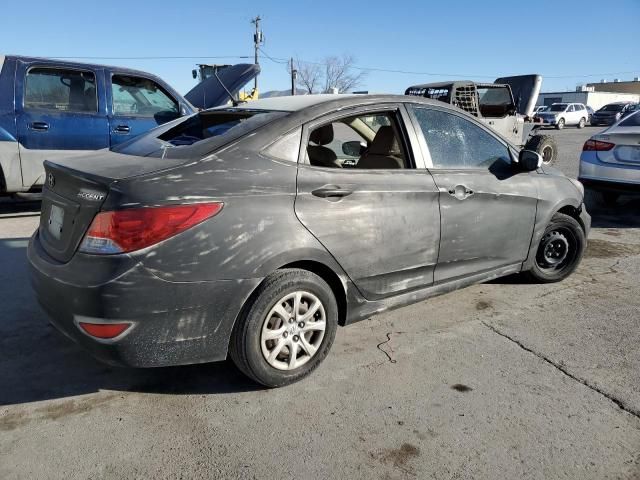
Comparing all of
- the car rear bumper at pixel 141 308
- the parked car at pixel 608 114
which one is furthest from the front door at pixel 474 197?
the parked car at pixel 608 114

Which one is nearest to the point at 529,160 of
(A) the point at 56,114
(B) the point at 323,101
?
(B) the point at 323,101

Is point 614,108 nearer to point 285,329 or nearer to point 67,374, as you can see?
point 285,329

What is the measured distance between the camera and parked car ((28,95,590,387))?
8.07 feet

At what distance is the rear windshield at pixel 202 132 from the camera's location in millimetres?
2891

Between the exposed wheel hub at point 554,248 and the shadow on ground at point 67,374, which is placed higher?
the exposed wheel hub at point 554,248

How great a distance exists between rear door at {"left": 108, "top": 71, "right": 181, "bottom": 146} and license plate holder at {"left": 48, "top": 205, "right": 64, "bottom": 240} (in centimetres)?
414

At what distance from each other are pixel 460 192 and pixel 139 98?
519 cm

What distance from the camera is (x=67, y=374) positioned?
122 inches

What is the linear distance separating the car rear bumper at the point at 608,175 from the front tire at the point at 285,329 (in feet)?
18.5

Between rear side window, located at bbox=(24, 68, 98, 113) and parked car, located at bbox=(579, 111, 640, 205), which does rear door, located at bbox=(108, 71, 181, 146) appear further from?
parked car, located at bbox=(579, 111, 640, 205)

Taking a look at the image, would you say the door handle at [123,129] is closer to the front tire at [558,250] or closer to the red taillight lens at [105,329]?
the red taillight lens at [105,329]

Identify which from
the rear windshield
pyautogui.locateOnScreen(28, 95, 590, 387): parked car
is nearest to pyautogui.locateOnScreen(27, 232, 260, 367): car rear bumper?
pyautogui.locateOnScreen(28, 95, 590, 387): parked car

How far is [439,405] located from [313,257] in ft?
3.42

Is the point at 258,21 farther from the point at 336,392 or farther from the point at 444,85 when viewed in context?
the point at 336,392
